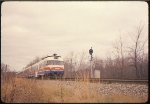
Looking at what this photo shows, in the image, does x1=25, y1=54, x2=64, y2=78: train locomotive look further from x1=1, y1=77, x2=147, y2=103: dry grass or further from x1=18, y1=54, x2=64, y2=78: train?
x1=1, y1=77, x2=147, y2=103: dry grass

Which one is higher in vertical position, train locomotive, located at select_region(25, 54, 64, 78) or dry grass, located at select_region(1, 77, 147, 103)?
train locomotive, located at select_region(25, 54, 64, 78)

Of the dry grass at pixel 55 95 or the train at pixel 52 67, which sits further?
the train at pixel 52 67

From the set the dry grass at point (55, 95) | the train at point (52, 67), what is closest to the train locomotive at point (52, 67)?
the train at point (52, 67)

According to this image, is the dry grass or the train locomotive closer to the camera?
the dry grass

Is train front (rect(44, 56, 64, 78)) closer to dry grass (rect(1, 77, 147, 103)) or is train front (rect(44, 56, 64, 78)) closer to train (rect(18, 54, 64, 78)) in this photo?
train (rect(18, 54, 64, 78))

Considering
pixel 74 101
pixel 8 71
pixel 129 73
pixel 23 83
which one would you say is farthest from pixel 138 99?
pixel 129 73

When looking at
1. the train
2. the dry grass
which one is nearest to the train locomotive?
the train

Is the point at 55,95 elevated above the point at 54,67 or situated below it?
below

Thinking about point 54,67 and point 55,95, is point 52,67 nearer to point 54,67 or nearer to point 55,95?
point 54,67

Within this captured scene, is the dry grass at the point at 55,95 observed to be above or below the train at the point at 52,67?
below

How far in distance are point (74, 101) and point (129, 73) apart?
1482cm

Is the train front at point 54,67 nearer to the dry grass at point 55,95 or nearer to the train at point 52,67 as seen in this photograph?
the train at point 52,67

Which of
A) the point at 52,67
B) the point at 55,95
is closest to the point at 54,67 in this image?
the point at 52,67

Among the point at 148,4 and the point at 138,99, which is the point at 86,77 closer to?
the point at 138,99
